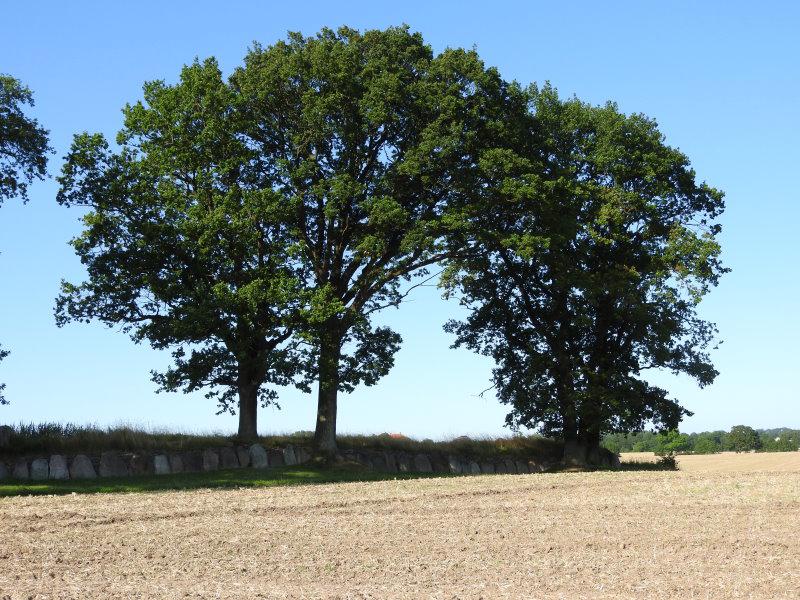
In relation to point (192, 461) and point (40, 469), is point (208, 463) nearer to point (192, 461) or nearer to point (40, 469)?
point (192, 461)

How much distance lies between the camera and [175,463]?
91.0 feet

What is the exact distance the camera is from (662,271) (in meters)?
36.1

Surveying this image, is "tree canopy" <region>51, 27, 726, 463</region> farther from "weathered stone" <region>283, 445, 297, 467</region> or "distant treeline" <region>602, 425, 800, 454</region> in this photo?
"distant treeline" <region>602, 425, 800, 454</region>

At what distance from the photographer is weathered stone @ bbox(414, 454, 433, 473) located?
1367 inches

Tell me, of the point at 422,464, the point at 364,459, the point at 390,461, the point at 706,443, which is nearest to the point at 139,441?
the point at 364,459

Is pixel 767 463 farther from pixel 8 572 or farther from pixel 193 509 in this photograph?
pixel 8 572

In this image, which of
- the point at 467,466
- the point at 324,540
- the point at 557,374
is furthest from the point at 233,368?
the point at 324,540

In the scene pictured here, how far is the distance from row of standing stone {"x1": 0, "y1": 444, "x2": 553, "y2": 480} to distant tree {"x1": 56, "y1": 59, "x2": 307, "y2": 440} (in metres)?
2.33

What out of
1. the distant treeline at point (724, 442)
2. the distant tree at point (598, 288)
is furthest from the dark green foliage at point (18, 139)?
the distant treeline at point (724, 442)

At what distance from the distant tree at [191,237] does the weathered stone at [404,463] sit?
6694mm

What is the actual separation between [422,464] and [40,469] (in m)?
15.5

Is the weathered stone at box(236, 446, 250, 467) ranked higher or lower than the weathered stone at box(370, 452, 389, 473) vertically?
higher

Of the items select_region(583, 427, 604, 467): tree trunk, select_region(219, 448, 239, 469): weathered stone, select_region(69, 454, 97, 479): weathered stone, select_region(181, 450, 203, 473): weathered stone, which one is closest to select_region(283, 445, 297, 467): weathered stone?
select_region(219, 448, 239, 469): weathered stone

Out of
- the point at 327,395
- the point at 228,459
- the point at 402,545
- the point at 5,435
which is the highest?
the point at 327,395
